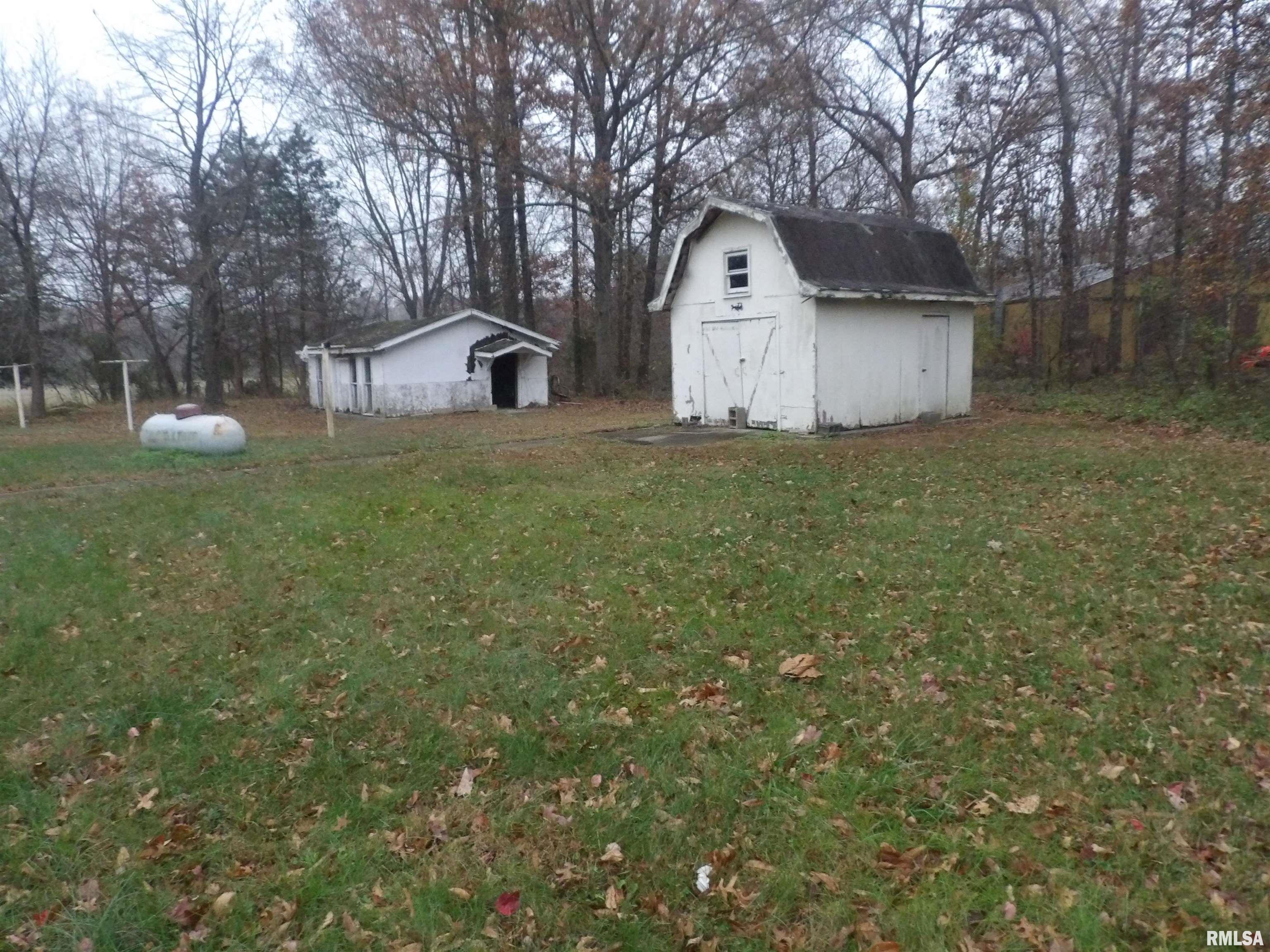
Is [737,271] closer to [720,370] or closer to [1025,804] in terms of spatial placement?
[720,370]

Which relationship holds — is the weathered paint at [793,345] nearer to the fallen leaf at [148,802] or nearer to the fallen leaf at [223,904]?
the fallen leaf at [148,802]

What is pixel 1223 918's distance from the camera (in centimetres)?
325

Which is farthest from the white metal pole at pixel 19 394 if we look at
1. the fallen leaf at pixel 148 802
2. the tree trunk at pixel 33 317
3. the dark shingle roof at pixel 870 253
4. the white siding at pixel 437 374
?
the fallen leaf at pixel 148 802

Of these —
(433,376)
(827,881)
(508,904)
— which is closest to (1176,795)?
(827,881)

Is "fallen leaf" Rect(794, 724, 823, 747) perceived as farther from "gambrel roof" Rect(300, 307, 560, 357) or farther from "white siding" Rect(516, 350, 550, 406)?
"white siding" Rect(516, 350, 550, 406)

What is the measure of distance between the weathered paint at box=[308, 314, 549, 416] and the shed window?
47.0 feet

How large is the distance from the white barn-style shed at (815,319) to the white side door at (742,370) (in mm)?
26

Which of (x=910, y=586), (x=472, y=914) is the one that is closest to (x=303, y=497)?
(x=910, y=586)

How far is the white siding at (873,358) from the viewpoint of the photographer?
58.3ft

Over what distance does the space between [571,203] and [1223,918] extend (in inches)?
1201

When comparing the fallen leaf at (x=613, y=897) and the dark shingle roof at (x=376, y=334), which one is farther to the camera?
the dark shingle roof at (x=376, y=334)

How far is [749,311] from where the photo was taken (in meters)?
18.8

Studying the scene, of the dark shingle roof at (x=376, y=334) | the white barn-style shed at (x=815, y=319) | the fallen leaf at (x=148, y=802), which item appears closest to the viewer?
the fallen leaf at (x=148, y=802)

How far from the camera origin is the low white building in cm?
2988
